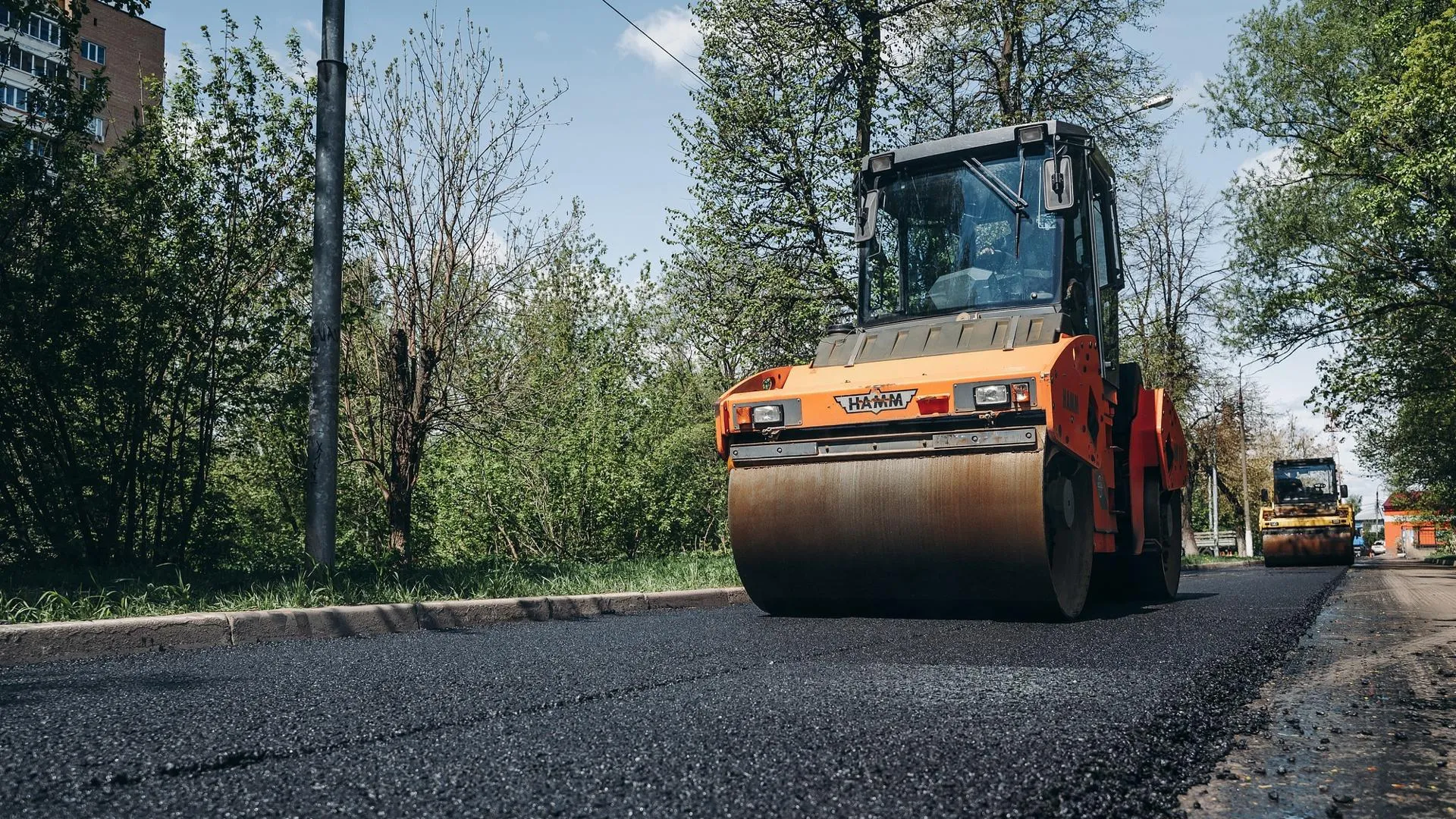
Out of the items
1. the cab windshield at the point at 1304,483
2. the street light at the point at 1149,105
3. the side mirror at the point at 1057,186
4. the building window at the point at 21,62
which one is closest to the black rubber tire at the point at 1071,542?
the side mirror at the point at 1057,186

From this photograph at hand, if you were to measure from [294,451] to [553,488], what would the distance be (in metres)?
4.08

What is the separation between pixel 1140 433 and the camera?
8273 mm

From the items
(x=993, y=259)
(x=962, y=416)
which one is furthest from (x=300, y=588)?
(x=993, y=259)

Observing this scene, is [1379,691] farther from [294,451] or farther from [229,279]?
[294,451]

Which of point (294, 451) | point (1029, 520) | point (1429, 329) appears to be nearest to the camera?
point (1029, 520)

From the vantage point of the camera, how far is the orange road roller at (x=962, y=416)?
6.15 m

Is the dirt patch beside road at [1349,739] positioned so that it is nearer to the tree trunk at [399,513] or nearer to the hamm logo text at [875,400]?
the hamm logo text at [875,400]

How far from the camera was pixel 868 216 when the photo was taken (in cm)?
802

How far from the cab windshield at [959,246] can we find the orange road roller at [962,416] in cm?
1

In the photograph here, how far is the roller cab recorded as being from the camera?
27172 millimetres

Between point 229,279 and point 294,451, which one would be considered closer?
point 229,279

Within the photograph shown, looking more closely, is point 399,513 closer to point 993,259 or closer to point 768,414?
point 768,414

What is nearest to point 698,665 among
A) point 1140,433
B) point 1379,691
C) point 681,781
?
point 681,781

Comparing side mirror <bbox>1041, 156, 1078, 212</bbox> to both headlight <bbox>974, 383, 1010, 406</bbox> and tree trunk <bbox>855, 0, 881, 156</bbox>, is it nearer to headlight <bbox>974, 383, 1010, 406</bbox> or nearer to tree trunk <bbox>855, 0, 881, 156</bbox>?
headlight <bbox>974, 383, 1010, 406</bbox>
